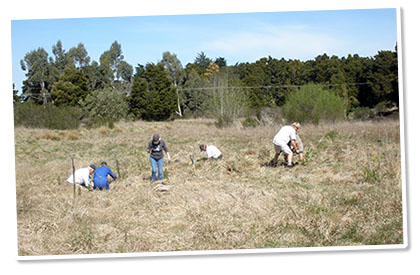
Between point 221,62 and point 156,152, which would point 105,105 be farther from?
point 156,152

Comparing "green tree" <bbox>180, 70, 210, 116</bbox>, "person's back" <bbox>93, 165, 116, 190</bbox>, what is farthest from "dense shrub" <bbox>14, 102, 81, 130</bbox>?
"green tree" <bbox>180, 70, 210, 116</bbox>

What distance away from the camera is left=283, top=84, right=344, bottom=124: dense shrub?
26.5 metres

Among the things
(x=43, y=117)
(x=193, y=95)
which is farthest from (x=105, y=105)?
(x=193, y=95)

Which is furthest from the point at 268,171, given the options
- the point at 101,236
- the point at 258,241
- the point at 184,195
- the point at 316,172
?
the point at 101,236

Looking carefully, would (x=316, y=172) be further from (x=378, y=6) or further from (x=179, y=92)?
(x=179, y=92)

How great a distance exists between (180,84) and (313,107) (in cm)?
2695

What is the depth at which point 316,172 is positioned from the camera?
9.45m

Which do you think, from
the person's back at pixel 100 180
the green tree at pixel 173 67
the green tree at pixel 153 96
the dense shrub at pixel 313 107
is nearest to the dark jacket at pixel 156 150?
the person's back at pixel 100 180

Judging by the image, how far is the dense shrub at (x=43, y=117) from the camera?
2544cm

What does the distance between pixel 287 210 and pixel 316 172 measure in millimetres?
3041

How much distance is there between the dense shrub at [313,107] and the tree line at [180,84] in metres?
3.92

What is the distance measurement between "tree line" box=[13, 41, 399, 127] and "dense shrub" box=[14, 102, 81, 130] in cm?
484

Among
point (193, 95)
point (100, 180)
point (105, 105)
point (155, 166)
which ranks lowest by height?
point (100, 180)

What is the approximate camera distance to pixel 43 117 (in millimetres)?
26875
